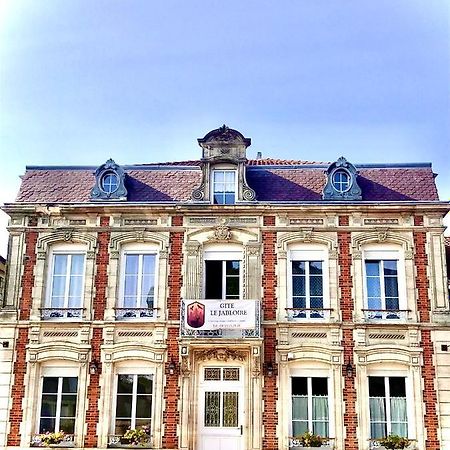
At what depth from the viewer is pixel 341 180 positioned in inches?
642

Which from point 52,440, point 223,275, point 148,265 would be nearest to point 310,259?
point 223,275

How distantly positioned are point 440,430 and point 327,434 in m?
2.48

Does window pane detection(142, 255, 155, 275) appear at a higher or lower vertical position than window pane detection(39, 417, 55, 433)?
higher

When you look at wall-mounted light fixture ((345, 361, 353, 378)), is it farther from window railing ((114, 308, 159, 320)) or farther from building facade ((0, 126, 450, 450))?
window railing ((114, 308, 159, 320))

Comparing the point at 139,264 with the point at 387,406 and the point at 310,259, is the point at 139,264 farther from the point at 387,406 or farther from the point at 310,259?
the point at 387,406

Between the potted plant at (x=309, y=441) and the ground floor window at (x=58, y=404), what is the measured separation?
5.11m

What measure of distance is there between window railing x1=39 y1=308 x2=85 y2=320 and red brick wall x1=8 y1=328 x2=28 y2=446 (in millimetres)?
582

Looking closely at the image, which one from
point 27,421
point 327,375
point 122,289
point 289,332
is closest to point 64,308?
point 122,289

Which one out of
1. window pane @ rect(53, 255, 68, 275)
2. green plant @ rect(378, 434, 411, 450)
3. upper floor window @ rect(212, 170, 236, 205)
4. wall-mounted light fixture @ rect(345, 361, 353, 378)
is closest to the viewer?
green plant @ rect(378, 434, 411, 450)

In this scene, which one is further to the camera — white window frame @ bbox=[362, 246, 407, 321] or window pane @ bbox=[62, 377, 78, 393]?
white window frame @ bbox=[362, 246, 407, 321]

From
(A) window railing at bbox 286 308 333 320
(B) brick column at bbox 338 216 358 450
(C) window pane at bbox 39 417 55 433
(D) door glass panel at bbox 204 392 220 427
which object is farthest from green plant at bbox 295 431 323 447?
(C) window pane at bbox 39 417 55 433

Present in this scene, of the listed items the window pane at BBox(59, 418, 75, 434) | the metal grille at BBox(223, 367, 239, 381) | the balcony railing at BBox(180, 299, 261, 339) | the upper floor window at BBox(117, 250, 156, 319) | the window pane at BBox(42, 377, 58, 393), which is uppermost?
the upper floor window at BBox(117, 250, 156, 319)

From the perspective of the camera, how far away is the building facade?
1467 cm

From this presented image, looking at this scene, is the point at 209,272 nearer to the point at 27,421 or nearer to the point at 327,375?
the point at 327,375
